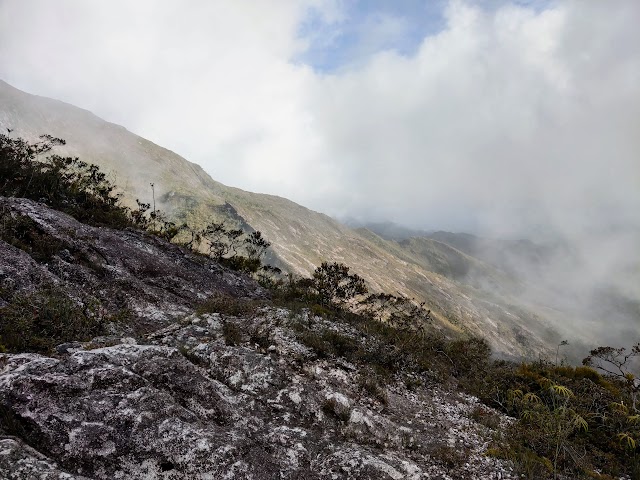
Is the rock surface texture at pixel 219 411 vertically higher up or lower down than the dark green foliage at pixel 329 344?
lower down

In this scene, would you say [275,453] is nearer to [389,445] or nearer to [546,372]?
[389,445]

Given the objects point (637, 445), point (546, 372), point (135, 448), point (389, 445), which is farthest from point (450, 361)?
point (135, 448)

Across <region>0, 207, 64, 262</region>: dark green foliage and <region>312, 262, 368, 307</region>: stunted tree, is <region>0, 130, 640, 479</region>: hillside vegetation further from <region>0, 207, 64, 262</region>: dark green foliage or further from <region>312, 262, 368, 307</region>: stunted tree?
<region>312, 262, 368, 307</region>: stunted tree

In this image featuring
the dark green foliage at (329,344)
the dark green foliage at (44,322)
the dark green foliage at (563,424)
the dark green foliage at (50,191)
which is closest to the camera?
the dark green foliage at (563,424)

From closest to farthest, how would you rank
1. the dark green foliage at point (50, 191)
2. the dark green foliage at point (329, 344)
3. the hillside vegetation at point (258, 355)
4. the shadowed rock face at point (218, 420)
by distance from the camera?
the shadowed rock face at point (218, 420), the hillside vegetation at point (258, 355), the dark green foliage at point (329, 344), the dark green foliage at point (50, 191)

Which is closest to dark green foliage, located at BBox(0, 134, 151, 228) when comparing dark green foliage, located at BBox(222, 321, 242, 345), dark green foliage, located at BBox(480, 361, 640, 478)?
dark green foliage, located at BBox(222, 321, 242, 345)

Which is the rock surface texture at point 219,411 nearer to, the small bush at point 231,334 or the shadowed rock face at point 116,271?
the small bush at point 231,334

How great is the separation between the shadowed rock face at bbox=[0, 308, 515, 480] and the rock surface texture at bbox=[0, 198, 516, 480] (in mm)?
28

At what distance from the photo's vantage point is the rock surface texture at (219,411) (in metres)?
6.83

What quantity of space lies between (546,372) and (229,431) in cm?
1751

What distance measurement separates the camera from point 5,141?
45.2 metres

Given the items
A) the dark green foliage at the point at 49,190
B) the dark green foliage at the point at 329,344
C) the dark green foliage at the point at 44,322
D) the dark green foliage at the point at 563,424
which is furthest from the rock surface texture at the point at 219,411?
the dark green foliage at the point at 49,190

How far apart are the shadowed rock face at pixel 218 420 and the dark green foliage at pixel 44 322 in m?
2.23

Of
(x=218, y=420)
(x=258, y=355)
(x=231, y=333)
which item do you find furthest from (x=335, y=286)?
(x=218, y=420)
